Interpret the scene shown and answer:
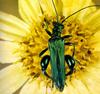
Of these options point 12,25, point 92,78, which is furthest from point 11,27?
point 92,78

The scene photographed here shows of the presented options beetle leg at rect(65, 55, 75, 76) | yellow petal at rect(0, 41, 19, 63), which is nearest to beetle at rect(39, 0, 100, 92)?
beetle leg at rect(65, 55, 75, 76)

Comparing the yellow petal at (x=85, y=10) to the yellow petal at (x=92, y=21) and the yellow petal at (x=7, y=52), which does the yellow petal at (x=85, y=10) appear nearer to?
the yellow petal at (x=92, y=21)

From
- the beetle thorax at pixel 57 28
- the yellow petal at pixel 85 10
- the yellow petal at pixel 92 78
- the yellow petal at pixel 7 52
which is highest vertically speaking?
the yellow petal at pixel 85 10

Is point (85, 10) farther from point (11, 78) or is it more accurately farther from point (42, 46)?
point (11, 78)

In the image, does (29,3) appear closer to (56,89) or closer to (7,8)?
(7,8)

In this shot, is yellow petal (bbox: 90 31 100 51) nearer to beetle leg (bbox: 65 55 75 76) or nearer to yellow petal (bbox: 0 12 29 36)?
beetle leg (bbox: 65 55 75 76)

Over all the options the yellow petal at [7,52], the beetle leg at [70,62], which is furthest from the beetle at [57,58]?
the yellow petal at [7,52]

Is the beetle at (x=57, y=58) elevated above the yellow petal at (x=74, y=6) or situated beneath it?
situated beneath

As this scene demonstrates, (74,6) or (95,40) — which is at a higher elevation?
(74,6)
